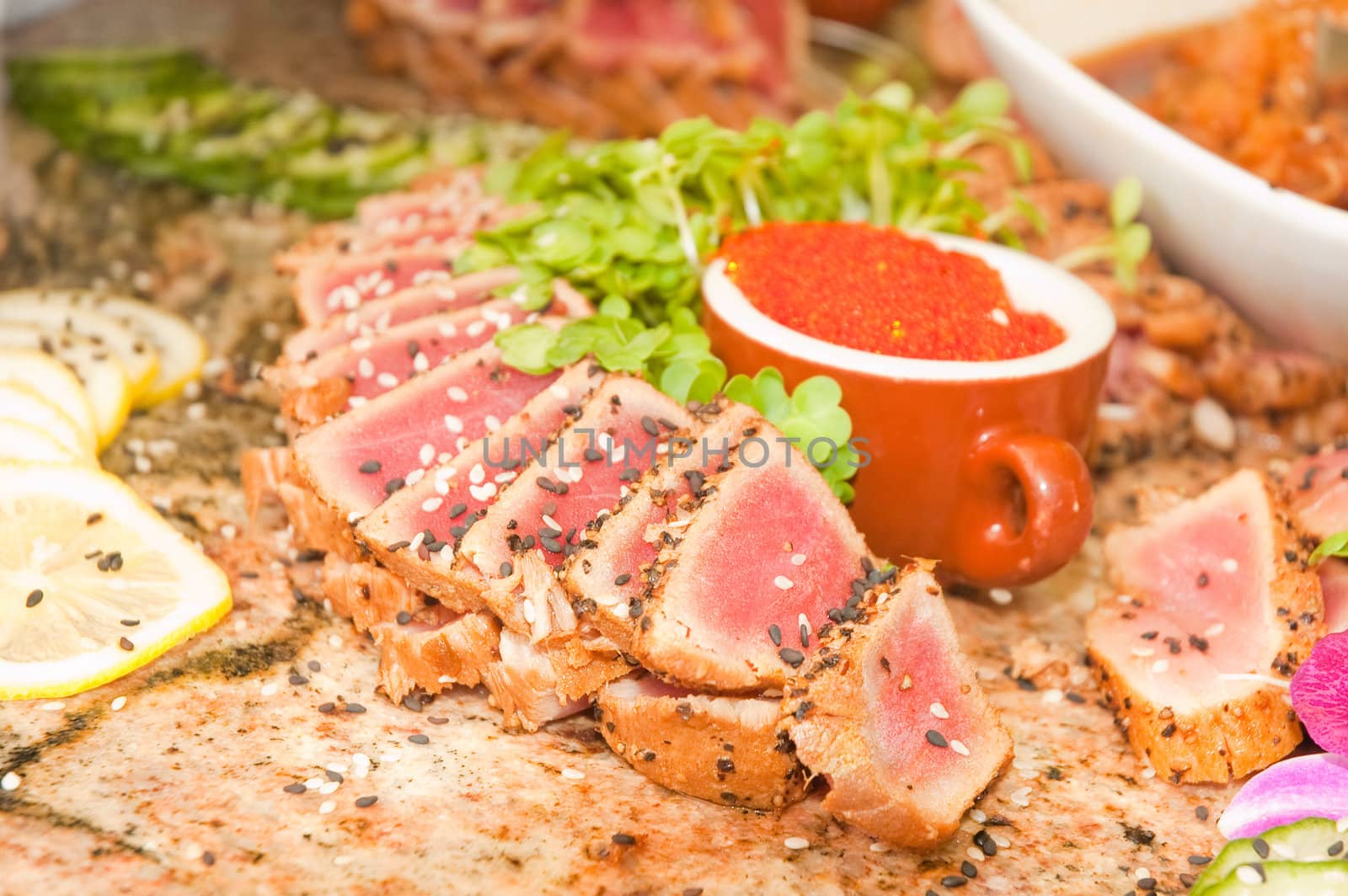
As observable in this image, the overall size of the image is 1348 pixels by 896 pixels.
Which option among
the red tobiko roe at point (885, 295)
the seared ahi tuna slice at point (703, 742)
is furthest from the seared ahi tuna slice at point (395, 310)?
the seared ahi tuna slice at point (703, 742)

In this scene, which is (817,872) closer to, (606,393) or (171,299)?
(606,393)

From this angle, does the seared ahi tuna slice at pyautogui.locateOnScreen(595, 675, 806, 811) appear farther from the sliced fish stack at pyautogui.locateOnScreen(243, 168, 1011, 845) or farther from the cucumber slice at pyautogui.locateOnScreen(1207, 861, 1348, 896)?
the cucumber slice at pyautogui.locateOnScreen(1207, 861, 1348, 896)

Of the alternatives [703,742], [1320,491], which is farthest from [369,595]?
[1320,491]

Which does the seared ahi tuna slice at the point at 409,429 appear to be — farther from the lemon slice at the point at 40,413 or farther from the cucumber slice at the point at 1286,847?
the cucumber slice at the point at 1286,847

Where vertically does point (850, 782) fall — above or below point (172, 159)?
below

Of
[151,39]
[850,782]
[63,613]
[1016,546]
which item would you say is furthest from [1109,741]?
[151,39]

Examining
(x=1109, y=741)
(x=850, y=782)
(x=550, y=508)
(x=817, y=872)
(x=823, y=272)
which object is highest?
(x=823, y=272)
